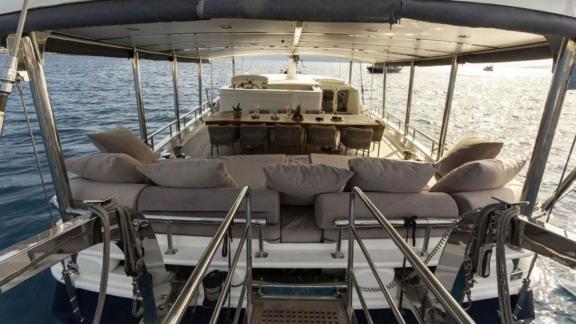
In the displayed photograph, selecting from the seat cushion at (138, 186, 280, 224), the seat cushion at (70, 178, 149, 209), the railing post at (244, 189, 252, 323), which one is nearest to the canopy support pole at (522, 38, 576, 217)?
the seat cushion at (138, 186, 280, 224)

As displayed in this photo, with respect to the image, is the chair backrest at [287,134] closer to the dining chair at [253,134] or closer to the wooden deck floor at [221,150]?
the dining chair at [253,134]

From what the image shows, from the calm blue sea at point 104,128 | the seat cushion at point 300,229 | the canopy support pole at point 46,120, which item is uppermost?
the canopy support pole at point 46,120

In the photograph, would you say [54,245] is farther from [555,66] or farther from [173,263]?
[555,66]

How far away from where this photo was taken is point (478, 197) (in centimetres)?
236

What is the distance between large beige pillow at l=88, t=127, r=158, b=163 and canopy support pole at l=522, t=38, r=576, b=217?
353cm

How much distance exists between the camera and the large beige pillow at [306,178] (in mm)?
2273

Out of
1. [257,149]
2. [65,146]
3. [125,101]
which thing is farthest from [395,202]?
[125,101]

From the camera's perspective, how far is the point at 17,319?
2.72 m

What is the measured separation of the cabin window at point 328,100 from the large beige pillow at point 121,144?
597cm

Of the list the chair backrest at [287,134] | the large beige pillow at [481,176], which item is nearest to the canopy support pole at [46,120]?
the large beige pillow at [481,176]

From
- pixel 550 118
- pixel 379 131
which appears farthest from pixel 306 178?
pixel 379 131

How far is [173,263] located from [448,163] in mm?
3057

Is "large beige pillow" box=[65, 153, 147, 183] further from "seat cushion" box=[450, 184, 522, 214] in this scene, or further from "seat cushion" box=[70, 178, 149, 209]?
"seat cushion" box=[450, 184, 522, 214]

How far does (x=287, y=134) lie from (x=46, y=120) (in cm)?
341
